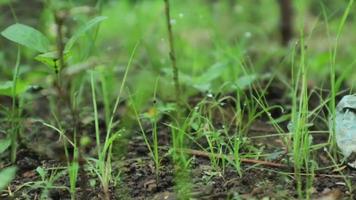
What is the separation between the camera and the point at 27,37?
4.86 ft

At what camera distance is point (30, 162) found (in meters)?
1.68

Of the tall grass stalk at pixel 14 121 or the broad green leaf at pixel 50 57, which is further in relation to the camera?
the tall grass stalk at pixel 14 121

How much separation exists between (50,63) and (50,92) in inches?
13.1

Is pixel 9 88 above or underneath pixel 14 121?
above

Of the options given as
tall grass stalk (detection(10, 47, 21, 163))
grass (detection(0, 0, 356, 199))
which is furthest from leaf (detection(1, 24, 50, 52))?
tall grass stalk (detection(10, 47, 21, 163))

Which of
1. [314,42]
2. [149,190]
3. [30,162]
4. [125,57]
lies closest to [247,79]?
[149,190]

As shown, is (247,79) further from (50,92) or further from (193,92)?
(50,92)

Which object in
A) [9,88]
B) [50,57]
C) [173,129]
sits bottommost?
[173,129]

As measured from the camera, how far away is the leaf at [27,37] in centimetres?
147

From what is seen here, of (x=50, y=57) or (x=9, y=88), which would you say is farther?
(x=9, y=88)

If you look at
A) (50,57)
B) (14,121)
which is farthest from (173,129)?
(14,121)

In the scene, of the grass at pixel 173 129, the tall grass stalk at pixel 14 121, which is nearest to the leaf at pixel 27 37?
the grass at pixel 173 129

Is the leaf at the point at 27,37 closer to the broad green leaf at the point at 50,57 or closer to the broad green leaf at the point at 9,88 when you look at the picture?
the broad green leaf at the point at 50,57

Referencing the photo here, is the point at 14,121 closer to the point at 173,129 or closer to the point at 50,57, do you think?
the point at 50,57
